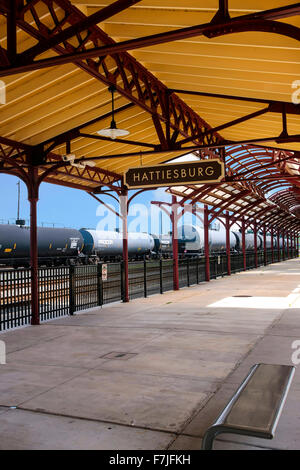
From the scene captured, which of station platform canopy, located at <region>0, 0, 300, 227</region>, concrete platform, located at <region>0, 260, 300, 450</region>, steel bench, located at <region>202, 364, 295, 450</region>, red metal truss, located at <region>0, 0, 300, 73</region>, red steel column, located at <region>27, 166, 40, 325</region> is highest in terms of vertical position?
station platform canopy, located at <region>0, 0, 300, 227</region>

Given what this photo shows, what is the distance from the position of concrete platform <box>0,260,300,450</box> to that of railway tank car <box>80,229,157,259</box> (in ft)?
75.7

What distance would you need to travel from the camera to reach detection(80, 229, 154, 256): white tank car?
116 ft

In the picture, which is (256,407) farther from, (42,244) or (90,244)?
(90,244)

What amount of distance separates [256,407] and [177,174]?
6.00 metres

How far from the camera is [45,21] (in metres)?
6.54

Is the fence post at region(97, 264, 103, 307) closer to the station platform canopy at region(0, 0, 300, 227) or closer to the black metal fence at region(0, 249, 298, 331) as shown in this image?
the black metal fence at region(0, 249, 298, 331)

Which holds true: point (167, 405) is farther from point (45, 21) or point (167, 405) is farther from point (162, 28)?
point (45, 21)

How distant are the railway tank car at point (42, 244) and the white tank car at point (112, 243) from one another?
5.19ft

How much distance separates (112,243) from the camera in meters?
37.9

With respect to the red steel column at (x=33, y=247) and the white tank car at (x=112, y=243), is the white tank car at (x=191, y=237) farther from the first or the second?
the red steel column at (x=33, y=247)

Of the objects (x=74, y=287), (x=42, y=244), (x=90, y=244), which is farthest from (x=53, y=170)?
(x=90, y=244)

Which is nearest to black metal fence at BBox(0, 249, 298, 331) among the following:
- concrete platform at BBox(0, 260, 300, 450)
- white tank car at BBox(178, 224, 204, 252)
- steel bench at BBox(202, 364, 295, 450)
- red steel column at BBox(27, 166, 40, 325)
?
red steel column at BBox(27, 166, 40, 325)

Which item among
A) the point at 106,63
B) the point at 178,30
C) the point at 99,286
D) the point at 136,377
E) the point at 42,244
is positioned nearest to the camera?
the point at 178,30

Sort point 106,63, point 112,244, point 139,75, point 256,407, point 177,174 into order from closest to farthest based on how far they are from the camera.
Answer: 1. point 256,407
2. point 106,63
3. point 139,75
4. point 177,174
5. point 112,244
